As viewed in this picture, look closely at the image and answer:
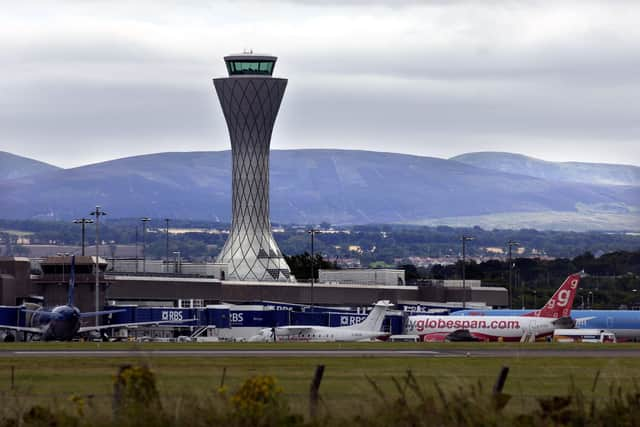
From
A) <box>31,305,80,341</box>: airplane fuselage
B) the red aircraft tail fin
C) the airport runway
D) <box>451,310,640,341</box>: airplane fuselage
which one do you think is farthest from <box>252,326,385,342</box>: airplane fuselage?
the airport runway

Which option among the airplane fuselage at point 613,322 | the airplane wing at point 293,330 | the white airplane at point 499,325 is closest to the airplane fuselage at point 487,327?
the white airplane at point 499,325

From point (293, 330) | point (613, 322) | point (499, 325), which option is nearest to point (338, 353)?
point (293, 330)

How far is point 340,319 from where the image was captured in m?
172

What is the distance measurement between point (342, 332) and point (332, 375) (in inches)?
2816

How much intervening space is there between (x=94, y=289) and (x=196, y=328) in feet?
46.0

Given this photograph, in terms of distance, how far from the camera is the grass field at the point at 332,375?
152 ft

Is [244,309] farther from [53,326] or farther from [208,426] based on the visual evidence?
[208,426]

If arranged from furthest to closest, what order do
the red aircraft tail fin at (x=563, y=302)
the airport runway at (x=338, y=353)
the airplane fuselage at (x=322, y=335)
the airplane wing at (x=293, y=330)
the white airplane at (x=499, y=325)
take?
the red aircraft tail fin at (x=563, y=302) → the white airplane at (x=499, y=325) → the airplane wing at (x=293, y=330) → the airplane fuselage at (x=322, y=335) → the airport runway at (x=338, y=353)

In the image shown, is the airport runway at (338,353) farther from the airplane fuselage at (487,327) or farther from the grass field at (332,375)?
the airplane fuselage at (487,327)

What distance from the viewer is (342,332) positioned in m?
130

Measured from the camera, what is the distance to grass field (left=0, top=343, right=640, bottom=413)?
46.3 metres

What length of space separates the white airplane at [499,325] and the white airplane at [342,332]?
7655 millimetres

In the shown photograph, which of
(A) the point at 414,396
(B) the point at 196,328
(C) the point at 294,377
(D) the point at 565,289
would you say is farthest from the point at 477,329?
(A) the point at 414,396

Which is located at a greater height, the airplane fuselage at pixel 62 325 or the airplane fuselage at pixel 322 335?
the airplane fuselage at pixel 62 325
